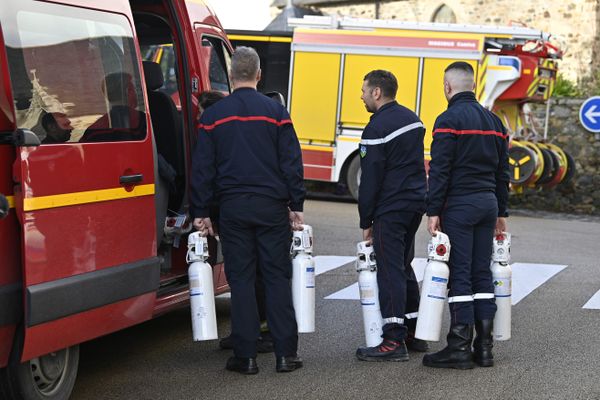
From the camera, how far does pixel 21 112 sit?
5.04 meters

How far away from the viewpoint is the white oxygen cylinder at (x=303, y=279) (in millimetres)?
6633

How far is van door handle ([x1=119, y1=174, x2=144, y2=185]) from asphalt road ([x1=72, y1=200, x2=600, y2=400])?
1181mm

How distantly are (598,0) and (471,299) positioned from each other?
28617 mm

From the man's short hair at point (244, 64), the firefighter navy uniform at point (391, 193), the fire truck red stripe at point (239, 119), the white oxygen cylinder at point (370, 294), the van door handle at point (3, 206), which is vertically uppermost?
the man's short hair at point (244, 64)

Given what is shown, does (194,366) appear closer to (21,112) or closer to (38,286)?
(38,286)

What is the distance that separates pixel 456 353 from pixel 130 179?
90.4 inches

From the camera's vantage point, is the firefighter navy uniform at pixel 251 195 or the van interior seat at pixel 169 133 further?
the van interior seat at pixel 169 133

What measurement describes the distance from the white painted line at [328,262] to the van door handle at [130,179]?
16.2 feet

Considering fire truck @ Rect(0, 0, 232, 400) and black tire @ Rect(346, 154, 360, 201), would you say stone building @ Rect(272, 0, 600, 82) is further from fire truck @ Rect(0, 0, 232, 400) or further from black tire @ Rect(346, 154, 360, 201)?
fire truck @ Rect(0, 0, 232, 400)

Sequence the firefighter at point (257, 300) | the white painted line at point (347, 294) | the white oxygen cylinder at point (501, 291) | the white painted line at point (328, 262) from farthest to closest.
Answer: the white painted line at point (328, 262) < the white painted line at point (347, 294) < the firefighter at point (257, 300) < the white oxygen cylinder at point (501, 291)

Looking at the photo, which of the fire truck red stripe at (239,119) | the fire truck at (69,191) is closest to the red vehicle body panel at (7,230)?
the fire truck at (69,191)

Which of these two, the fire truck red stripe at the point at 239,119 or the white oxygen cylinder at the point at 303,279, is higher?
the fire truck red stripe at the point at 239,119

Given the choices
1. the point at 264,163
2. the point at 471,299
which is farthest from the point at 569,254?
the point at 264,163

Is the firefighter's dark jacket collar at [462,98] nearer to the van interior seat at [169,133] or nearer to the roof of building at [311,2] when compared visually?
the van interior seat at [169,133]
